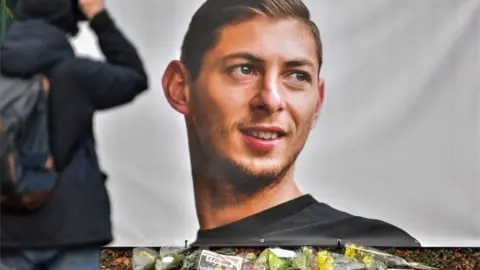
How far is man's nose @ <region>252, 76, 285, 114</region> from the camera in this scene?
2561 mm

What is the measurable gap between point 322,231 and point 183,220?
557 millimetres

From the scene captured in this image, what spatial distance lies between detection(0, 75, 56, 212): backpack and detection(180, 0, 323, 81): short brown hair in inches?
44.6

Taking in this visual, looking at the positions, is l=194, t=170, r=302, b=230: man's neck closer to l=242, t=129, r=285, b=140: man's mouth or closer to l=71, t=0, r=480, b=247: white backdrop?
l=71, t=0, r=480, b=247: white backdrop

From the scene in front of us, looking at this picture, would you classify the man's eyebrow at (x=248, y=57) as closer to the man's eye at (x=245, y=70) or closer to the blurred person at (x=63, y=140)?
the man's eye at (x=245, y=70)

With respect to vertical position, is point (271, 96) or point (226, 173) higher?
point (271, 96)

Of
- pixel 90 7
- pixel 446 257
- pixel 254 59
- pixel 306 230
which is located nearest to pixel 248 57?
pixel 254 59

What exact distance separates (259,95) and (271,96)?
5cm

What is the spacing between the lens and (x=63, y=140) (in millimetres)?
1586

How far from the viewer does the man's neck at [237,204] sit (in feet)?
8.56

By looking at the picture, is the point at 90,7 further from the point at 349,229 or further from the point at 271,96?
the point at 349,229

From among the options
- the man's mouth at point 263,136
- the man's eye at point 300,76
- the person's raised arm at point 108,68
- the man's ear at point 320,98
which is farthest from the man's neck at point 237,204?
the person's raised arm at point 108,68

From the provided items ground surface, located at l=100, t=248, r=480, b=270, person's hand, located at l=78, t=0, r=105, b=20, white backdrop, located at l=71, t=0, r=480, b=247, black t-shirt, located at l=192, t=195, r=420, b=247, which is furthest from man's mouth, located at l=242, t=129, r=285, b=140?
person's hand, located at l=78, t=0, r=105, b=20

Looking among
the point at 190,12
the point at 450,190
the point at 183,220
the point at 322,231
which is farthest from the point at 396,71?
the point at 183,220

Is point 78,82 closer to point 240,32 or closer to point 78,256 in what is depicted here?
point 78,256
